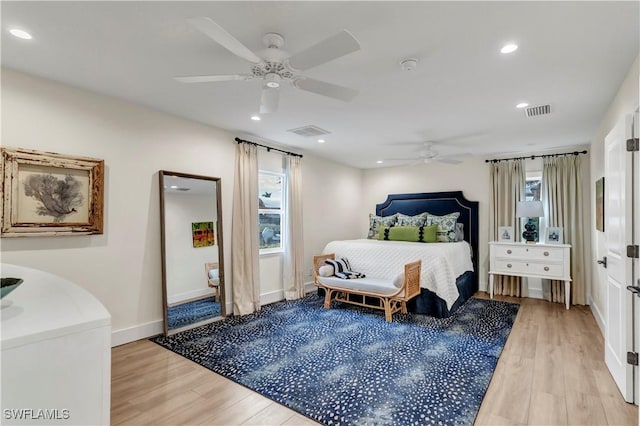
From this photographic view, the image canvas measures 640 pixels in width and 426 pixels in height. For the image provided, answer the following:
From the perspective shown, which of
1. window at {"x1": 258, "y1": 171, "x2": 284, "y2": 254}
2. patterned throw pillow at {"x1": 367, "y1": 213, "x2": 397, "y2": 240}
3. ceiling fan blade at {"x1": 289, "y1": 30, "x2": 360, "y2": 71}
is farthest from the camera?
patterned throw pillow at {"x1": 367, "y1": 213, "x2": 397, "y2": 240}

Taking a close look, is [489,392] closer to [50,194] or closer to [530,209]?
[530,209]

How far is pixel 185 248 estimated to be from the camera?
3.76 m

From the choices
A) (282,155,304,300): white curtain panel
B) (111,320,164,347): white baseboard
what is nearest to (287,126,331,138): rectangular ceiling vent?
(282,155,304,300): white curtain panel

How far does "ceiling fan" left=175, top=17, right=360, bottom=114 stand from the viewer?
1.60 metres

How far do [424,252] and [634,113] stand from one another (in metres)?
2.54

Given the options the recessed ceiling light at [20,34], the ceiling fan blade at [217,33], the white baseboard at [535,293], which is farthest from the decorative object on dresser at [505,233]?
the recessed ceiling light at [20,34]

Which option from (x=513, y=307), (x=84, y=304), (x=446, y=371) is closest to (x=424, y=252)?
(x=513, y=307)

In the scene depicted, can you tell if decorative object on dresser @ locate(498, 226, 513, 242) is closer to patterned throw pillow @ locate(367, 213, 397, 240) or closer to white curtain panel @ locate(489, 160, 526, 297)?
white curtain panel @ locate(489, 160, 526, 297)

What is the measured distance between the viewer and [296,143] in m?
4.93

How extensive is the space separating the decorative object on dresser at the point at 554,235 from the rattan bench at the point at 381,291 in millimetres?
2352

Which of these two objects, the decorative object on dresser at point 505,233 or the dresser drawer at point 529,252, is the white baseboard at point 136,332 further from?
the decorative object on dresser at point 505,233

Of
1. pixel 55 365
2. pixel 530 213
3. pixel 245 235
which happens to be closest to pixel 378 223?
pixel 530 213

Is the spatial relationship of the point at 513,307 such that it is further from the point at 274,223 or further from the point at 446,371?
the point at 274,223

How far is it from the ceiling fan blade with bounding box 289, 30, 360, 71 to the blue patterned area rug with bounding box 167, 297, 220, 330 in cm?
296
